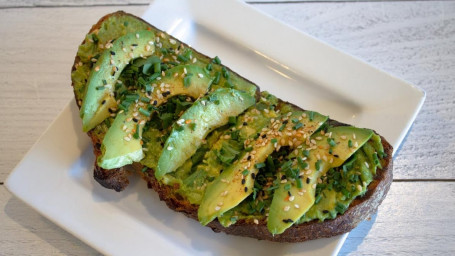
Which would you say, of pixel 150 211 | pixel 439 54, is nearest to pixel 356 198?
pixel 150 211

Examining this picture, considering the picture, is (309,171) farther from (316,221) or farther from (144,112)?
(144,112)

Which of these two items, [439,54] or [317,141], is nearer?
[317,141]

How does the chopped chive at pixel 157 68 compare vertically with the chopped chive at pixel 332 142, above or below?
below

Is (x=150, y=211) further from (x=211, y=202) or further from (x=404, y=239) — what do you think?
(x=404, y=239)

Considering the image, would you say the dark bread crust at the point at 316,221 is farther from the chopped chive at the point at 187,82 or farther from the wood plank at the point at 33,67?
the wood plank at the point at 33,67

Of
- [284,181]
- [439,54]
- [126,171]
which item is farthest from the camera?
[439,54]

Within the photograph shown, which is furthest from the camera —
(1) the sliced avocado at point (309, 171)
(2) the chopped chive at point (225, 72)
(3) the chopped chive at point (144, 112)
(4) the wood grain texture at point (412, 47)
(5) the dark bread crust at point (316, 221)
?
(4) the wood grain texture at point (412, 47)

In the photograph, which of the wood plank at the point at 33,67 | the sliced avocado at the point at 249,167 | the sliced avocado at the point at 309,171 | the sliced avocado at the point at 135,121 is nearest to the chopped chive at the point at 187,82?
the sliced avocado at the point at 135,121
